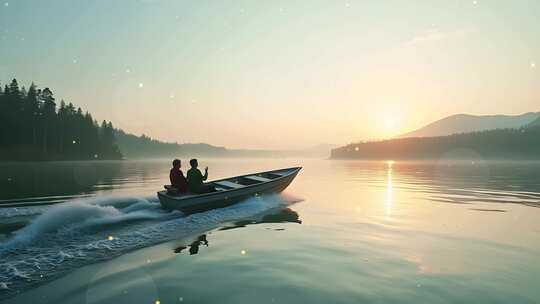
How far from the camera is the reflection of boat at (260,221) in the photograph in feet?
28.4

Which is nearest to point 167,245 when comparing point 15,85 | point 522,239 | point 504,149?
point 522,239

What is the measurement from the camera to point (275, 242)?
30.8ft

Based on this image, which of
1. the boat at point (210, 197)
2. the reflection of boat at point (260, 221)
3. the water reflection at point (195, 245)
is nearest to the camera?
the water reflection at point (195, 245)

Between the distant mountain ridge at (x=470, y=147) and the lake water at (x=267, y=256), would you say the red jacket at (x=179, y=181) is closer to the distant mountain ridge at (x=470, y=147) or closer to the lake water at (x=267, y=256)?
the lake water at (x=267, y=256)

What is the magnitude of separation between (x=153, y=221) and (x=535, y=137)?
590 ft

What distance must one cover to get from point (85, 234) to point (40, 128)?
9207cm

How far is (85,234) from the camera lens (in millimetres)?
9703

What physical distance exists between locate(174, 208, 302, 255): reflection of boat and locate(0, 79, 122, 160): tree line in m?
87.3

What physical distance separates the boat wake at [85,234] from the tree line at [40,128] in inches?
3200

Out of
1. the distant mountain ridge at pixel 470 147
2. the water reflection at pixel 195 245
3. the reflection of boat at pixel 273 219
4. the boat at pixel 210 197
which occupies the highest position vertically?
the distant mountain ridge at pixel 470 147

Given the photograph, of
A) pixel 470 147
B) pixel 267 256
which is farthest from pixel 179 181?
pixel 470 147

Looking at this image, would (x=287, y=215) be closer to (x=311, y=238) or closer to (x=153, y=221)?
(x=311, y=238)

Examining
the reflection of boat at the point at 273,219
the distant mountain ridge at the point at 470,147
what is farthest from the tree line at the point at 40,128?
the distant mountain ridge at the point at 470,147

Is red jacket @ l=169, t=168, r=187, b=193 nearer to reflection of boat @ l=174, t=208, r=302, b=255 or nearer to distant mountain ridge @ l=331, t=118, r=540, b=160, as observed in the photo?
reflection of boat @ l=174, t=208, r=302, b=255
